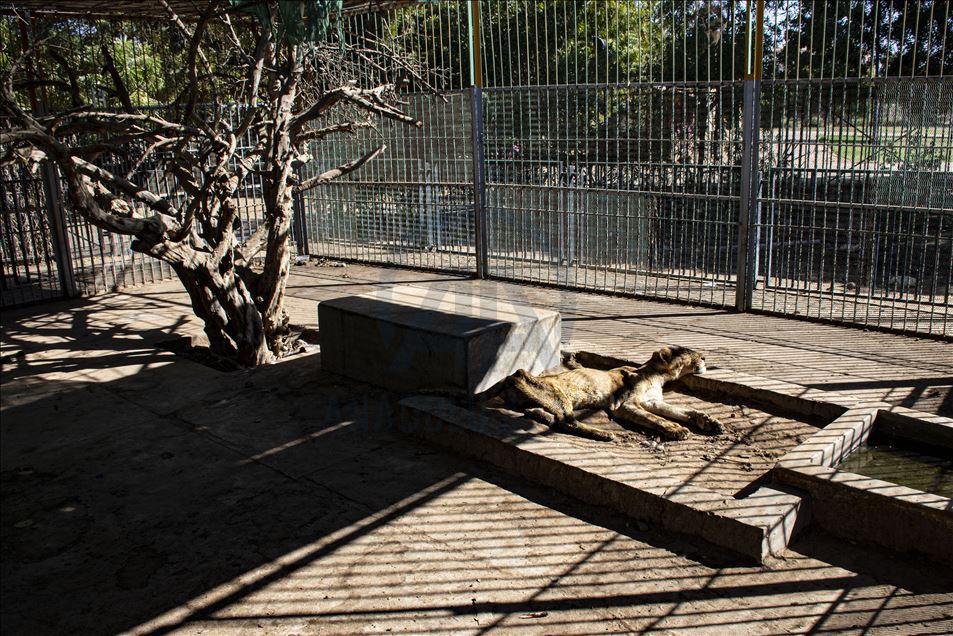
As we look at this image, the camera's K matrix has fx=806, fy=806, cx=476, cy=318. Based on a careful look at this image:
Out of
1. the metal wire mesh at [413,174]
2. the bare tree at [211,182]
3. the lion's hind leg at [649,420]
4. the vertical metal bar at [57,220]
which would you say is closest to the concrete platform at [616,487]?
the lion's hind leg at [649,420]

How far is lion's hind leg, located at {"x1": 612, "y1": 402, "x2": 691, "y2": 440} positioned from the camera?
17.9 feet

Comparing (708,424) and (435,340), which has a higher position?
(435,340)

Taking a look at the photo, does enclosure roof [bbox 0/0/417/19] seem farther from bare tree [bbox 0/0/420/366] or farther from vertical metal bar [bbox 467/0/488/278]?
bare tree [bbox 0/0/420/366]

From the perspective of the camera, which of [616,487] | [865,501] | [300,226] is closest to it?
[865,501]

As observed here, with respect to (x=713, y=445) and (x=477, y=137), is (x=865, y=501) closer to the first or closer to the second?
(x=713, y=445)

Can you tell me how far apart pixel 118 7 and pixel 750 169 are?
8.48 metres

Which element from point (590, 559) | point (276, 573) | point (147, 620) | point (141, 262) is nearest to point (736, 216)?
point (590, 559)

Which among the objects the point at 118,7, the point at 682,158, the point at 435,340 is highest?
the point at 118,7

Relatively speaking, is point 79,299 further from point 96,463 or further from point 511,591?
point 511,591

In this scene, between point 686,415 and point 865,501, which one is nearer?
point 865,501

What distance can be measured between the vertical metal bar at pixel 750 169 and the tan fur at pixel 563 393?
3.19 meters

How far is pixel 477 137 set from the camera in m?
10.7

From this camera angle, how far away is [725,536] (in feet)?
13.6

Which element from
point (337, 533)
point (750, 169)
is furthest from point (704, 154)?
point (337, 533)
